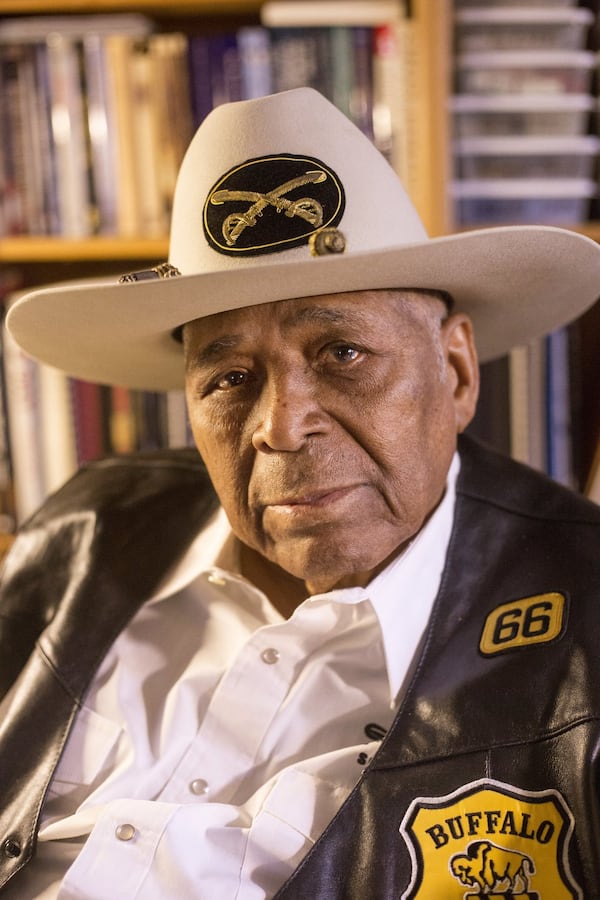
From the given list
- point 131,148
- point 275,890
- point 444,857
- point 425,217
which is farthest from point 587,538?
point 131,148

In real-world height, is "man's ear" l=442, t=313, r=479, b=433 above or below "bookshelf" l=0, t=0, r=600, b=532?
below

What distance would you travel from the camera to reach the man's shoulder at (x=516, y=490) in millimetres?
1088

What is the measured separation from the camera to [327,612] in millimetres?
1048

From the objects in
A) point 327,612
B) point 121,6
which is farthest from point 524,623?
point 121,6

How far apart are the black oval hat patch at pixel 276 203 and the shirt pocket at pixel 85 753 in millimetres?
600

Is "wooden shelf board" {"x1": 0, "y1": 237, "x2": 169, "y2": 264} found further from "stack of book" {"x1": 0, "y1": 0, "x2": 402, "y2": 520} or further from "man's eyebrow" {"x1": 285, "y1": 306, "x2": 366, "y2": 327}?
"man's eyebrow" {"x1": 285, "y1": 306, "x2": 366, "y2": 327}

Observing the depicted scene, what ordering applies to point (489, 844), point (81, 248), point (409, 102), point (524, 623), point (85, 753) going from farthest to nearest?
point (81, 248), point (409, 102), point (85, 753), point (524, 623), point (489, 844)

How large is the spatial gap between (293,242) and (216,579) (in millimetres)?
467

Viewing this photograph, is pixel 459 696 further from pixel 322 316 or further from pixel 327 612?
pixel 322 316

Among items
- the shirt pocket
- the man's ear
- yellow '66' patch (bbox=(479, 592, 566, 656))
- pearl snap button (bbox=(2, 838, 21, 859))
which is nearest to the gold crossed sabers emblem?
the man's ear

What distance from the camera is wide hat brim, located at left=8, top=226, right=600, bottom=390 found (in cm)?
91

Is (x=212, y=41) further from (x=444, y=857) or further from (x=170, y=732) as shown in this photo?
(x=444, y=857)

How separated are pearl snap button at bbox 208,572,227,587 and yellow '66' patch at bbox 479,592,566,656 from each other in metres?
0.35

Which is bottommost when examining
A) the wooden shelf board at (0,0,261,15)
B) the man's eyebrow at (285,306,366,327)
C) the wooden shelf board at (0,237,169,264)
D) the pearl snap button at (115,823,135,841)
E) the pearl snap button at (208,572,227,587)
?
the pearl snap button at (115,823,135,841)
